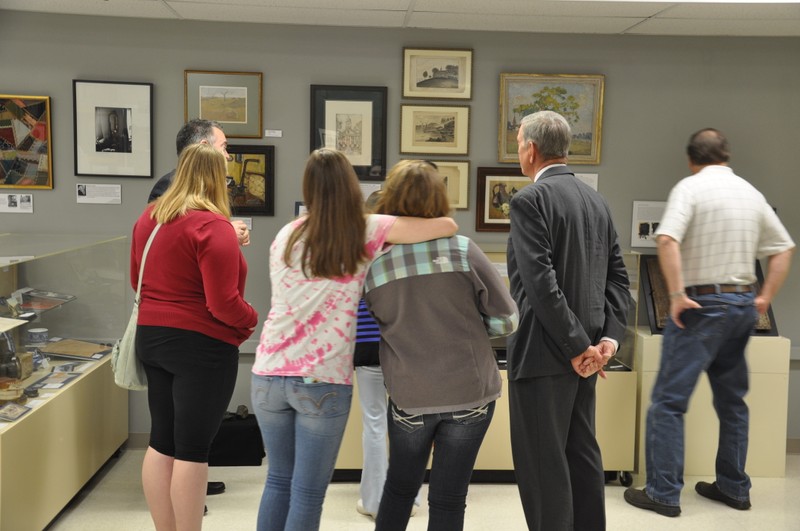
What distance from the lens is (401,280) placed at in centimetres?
233

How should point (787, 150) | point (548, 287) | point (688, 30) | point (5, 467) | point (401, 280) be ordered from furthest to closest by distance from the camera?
1. point (787, 150)
2. point (688, 30)
3. point (5, 467)
4. point (548, 287)
5. point (401, 280)

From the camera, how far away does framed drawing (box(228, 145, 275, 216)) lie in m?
4.44

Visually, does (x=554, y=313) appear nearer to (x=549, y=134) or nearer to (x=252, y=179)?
(x=549, y=134)

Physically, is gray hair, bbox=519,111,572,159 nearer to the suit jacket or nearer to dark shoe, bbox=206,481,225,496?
the suit jacket

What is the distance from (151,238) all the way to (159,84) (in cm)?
190

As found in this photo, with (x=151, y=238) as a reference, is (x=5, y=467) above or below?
below

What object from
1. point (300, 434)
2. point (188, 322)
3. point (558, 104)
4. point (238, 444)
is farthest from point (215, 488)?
point (558, 104)

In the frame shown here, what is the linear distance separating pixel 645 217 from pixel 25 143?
3.29 meters

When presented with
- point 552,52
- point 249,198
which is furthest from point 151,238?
point 552,52

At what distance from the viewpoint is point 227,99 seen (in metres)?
4.39

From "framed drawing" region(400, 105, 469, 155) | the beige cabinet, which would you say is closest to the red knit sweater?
"framed drawing" region(400, 105, 469, 155)

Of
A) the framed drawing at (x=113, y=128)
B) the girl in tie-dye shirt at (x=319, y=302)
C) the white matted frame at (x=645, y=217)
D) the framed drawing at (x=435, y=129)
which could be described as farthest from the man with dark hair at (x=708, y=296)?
the framed drawing at (x=113, y=128)

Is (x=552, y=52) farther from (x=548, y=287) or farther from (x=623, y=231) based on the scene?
(x=548, y=287)

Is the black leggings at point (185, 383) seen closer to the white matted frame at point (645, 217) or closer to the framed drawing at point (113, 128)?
the framed drawing at point (113, 128)
